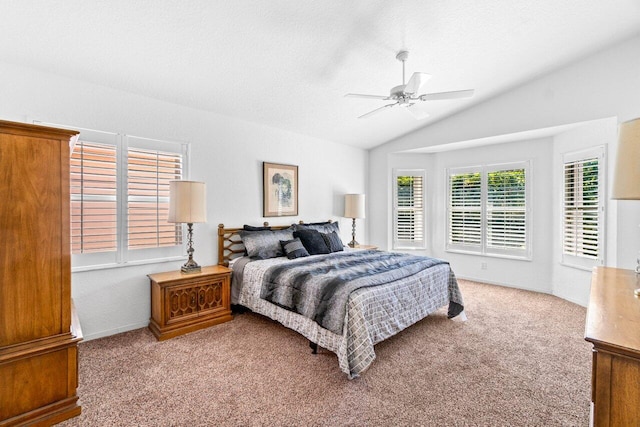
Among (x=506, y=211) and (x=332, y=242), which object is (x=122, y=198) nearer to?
(x=332, y=242)

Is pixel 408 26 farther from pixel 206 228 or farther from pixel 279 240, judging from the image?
pixel 206 228

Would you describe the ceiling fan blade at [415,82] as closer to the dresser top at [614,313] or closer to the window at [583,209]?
the dresser top at [614,313]

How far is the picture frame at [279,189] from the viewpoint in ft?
14.6

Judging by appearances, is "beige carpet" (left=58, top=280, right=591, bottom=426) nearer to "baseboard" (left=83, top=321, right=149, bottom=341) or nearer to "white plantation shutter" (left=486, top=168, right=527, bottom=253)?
"baseboard" (left=83, top=321, right=149, bottom=341)

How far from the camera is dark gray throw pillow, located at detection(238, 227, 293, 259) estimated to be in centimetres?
384

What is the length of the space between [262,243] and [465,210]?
3818 millimetres

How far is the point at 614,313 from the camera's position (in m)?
1.30

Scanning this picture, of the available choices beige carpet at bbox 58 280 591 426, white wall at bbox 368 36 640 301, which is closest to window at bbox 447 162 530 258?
white wall at bbox 368 36 640 301

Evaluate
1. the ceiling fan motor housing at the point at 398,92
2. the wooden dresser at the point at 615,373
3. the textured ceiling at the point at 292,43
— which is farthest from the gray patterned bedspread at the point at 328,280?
the textured ceiling at the point at 292,43

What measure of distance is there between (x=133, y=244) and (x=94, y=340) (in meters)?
0.99

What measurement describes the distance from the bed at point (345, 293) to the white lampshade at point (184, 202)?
69 centimetres

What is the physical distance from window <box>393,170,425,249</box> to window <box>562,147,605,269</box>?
2.21 meters

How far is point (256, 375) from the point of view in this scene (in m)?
2.39

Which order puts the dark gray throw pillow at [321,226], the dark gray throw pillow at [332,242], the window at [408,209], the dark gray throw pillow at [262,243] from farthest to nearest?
the window at [408,209] < the dark gray throw pillow at [321,226] < the dark gray throw pillow at [332,242] < the dark gray throw pillow at [262,243]
